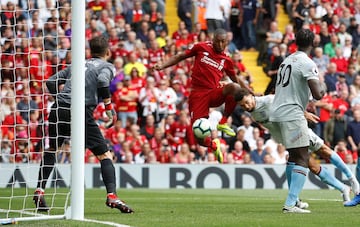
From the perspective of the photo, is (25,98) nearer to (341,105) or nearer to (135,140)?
(135,140)

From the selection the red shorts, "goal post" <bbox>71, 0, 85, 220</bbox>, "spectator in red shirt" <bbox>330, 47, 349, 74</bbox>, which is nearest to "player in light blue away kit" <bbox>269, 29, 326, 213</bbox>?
"goal post" <bbox>71, 0, 85, 220</bbox>

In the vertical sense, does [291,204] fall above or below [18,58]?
below

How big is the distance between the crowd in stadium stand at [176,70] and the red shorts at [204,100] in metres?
4.86

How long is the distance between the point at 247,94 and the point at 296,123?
756mm

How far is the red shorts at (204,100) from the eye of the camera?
17.1m

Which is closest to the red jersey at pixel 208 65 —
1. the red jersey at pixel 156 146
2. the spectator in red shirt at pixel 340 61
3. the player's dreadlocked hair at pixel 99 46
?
the player's dreadlocked hair at pixel 99 46

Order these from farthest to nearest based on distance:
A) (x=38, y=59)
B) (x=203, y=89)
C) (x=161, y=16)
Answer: (x=161, y=16) → (x=38, y=59) → (x=203, y=89)

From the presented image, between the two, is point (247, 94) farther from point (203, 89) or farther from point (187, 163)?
point (187, 163)

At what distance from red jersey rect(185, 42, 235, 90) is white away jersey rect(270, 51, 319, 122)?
13.3 ft

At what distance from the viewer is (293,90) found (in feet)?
42.7

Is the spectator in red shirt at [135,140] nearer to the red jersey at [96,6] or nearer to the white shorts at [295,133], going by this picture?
the red jersey at [96,6]

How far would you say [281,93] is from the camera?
43.0ft

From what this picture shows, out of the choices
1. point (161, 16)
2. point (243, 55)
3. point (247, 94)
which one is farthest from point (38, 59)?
point (247, 94)

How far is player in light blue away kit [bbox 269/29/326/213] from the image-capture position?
1287 centimetres
